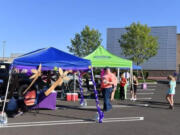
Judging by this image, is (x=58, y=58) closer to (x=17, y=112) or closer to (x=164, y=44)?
(x=17, y=112)

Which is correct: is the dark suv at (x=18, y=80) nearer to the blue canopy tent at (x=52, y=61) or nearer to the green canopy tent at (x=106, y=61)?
the green canopy tent at (x=106, y=61)

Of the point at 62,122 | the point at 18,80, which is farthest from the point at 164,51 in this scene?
the point at 62,122

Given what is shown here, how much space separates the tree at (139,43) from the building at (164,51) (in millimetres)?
12514

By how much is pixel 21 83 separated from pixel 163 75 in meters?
43.0

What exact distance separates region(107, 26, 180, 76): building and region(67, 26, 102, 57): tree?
1002cm

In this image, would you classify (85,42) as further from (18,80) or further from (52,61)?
(52,61)

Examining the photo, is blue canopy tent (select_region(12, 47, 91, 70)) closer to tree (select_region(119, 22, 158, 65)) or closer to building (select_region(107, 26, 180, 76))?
tree (select_region(119, 22, 158, 65))

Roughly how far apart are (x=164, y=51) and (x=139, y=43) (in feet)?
47.9

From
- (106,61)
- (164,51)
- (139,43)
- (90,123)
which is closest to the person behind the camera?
(90,123)

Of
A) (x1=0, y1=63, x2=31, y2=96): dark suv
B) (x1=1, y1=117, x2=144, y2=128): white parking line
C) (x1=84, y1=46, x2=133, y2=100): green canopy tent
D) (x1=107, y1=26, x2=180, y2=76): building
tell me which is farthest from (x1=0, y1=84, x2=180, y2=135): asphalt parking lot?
(x1=107, y1=26, x2=180, y2=76): building

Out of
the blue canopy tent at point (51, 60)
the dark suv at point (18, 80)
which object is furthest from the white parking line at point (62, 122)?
the dark suv at point (18, 80)

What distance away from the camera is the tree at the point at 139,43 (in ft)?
119

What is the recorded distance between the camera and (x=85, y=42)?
40.9m

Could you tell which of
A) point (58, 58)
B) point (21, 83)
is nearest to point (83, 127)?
point (58, 58)
